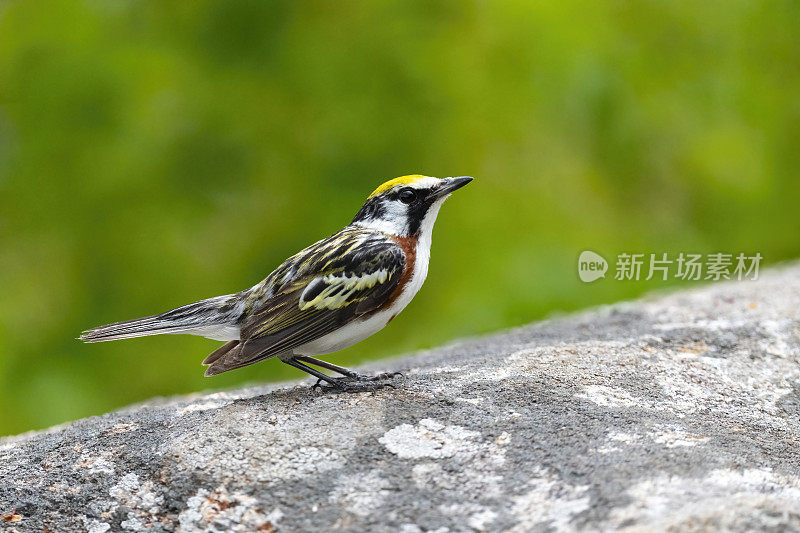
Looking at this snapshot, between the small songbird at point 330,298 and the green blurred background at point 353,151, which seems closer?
the small songbird at point 330,298

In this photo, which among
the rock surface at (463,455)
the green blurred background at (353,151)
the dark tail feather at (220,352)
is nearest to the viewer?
the rock surface at (463,455)

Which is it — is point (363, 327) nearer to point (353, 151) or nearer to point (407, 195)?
point (407, 195)

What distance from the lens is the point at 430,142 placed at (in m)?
7.35

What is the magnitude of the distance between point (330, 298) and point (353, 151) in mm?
3232

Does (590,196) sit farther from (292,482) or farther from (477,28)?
(292,482)

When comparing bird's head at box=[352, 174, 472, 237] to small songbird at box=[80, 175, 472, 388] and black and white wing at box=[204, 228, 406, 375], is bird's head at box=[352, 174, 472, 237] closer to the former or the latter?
small songbird at box=[80, 175, 472, 388]

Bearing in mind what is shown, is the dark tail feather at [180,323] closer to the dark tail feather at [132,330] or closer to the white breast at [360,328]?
the dark tail feather at [132,330]

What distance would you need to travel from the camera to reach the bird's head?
4418mm

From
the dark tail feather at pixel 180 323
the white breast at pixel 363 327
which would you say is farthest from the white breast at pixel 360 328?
the dark tail feather at pixel 180 323

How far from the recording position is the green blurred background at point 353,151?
22.3 ft

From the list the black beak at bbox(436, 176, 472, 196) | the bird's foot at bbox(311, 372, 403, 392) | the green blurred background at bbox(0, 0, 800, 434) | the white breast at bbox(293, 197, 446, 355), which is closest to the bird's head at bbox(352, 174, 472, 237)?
the black beak at bbox(436, 176, 472, 196)

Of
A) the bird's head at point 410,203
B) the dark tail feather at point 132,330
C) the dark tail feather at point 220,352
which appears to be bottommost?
the dark tail feather at point 220,352

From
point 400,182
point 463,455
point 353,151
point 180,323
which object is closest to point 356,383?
point 180,323

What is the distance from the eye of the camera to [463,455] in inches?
126
